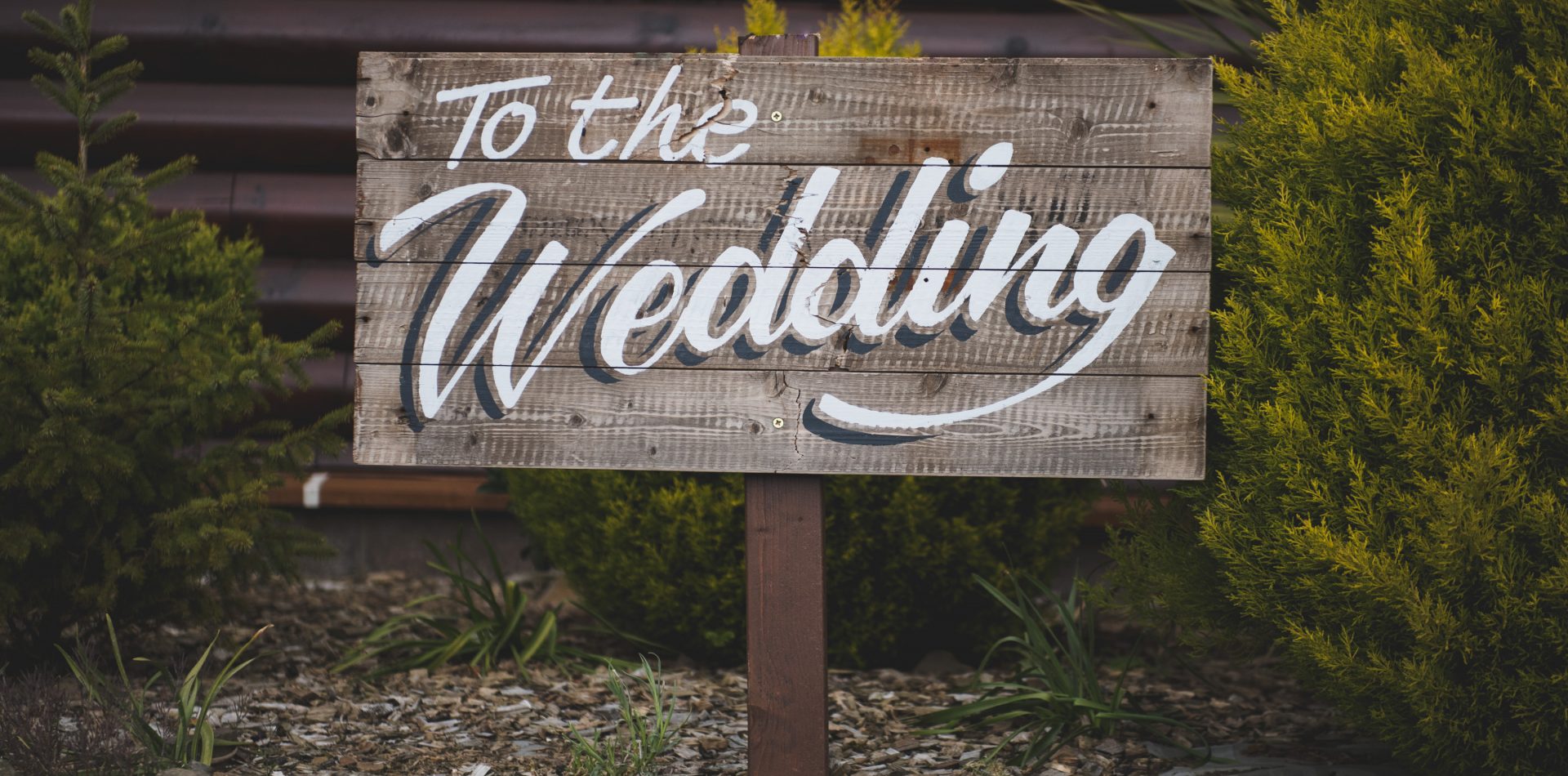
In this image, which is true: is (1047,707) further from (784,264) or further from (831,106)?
(831,106)

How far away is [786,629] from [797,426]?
415 mm

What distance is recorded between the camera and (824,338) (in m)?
2.30

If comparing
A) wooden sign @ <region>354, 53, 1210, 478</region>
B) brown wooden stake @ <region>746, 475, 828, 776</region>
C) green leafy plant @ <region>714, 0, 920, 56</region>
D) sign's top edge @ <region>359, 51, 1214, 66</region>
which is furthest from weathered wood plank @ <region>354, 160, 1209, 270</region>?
green leafy plant @ <region>714, 0, 920, 56</region>

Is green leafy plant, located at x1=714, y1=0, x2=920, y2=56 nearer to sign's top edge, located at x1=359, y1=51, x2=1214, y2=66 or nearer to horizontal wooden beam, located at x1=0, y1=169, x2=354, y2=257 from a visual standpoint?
sign's top edge, located at x1=359, y1=51, x2=1214, y2=66

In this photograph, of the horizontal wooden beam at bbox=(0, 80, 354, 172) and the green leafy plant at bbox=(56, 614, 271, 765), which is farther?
the horizontal wooden beam at bbox=(0, 80, 354, 172)

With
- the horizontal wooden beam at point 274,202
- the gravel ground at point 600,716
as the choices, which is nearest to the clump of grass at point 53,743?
the gravel ground at point 600,716

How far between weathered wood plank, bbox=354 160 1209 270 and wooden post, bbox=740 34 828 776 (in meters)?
0.51

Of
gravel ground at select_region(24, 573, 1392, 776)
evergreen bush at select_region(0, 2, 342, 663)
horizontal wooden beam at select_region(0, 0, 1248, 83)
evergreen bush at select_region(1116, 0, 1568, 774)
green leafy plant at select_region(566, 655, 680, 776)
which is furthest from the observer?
horizontal wooden beam at select_region(0, 0, 1248, 83)

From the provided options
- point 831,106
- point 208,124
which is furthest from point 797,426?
point 208,124

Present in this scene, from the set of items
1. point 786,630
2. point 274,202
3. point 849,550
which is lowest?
point 786,630

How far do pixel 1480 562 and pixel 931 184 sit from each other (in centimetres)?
123

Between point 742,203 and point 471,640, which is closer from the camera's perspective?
point 742,203

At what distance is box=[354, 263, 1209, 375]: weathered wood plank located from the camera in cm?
228

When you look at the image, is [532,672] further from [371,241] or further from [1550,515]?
[1550,515]
